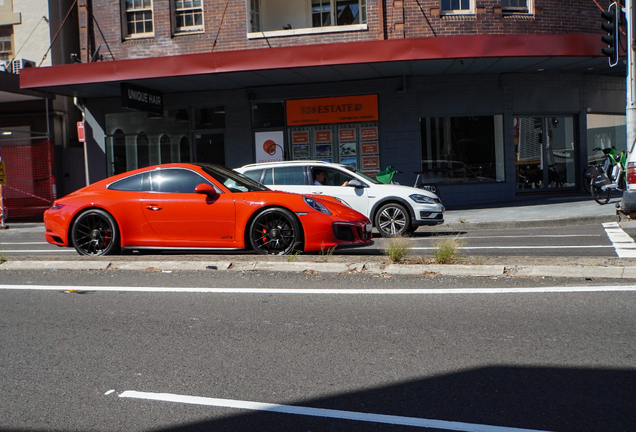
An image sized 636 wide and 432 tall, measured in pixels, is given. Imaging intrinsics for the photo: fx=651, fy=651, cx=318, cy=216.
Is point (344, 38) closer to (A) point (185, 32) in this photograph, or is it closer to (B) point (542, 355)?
(A) point (185, 32)

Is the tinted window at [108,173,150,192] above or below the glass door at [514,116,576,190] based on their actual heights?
below

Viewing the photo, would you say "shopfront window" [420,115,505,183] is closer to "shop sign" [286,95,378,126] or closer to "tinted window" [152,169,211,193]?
"shop sign" [286,95,378,126]

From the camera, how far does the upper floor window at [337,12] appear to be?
1969 centimetres

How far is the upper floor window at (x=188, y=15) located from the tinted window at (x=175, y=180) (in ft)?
40.9

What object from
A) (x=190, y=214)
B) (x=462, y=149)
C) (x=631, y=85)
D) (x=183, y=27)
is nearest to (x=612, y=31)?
(x=631, y=85)

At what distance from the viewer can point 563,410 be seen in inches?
131

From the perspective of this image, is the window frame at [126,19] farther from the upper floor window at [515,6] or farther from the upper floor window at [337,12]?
the upper floor window at [515,6]

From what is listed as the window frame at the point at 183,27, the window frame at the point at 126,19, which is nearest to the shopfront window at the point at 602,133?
the window frame at the point at 183,27

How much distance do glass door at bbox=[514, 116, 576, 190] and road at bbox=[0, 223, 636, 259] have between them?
7125mm

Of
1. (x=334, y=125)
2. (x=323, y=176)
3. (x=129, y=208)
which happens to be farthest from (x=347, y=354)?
(x=334, y=125)

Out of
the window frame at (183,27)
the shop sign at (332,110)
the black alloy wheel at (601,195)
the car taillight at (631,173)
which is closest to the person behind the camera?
the car taillight at (631,173)

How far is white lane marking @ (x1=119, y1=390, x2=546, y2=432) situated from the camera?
3.16 metres

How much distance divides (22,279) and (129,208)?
1766mm

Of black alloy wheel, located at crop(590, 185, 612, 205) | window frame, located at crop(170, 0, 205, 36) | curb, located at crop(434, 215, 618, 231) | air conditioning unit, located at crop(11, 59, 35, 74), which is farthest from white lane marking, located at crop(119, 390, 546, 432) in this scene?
air conditioning unit, located at crop(11, 59, 35, 74)
